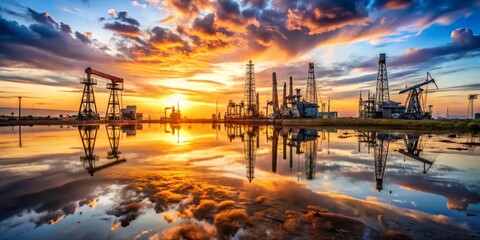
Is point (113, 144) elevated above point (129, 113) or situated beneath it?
situated beneath

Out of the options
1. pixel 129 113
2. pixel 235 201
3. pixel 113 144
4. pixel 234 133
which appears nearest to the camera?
pixel 235 201

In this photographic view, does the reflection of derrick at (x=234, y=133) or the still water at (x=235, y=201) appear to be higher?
the still water at (x=235, y=201)

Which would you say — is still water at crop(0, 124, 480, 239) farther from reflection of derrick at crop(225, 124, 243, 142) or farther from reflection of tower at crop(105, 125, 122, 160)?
reflection of derrick at crop(225, 124, 243, 142)

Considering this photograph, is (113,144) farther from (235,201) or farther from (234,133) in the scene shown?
(234,133)

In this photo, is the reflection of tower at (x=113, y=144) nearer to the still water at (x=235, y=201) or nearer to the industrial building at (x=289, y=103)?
the still water at (x=235, y=201)

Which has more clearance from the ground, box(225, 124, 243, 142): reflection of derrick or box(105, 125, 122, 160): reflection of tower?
box(105, 125, 122, 160): reflection of tower

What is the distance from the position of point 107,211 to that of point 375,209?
6.99 m

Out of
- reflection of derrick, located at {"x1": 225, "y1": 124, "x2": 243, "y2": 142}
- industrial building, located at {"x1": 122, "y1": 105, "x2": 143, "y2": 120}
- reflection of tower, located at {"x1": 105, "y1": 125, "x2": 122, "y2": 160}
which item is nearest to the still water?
reflection of tower, located at {"x1": 105, "y1": 125, "x2": 122, "y2": 160}

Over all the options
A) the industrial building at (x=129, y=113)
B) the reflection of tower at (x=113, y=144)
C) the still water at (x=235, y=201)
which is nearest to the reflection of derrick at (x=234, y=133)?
the reflection of tower at (x=113, y=144)

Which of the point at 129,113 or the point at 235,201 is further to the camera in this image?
the point at 129,113

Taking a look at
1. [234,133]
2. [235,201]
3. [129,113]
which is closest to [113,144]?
[235,201]

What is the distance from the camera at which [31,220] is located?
18.8 feet

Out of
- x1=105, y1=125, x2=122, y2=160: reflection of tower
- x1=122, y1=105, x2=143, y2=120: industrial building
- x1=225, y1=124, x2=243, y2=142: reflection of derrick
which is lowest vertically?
x1=225, y1=124, x2=243, y2=142: reflection of derrick

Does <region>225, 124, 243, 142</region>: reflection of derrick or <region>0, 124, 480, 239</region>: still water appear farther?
<region>225, 124, 243, 142</region>: reflection of derrick
